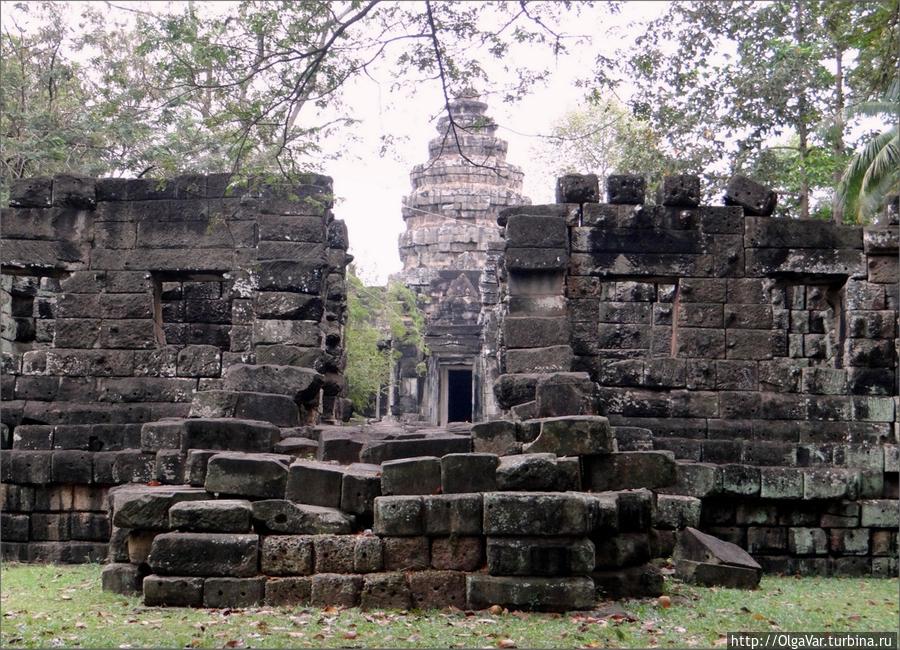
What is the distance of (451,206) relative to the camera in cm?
3425

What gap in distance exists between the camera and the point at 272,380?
12469 mm

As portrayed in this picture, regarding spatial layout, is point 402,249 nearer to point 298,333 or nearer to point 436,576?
point 298,333

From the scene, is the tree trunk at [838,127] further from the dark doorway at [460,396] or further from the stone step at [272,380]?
the dark doorway at [460,396]

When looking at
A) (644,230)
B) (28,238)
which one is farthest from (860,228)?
(28,238)

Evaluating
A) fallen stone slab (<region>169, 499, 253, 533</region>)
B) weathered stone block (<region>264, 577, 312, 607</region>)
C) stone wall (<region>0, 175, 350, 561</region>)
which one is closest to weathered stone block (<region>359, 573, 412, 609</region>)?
weathered stone block (<region>264, 577, 312, 607</region>)

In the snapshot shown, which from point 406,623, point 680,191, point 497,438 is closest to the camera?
point 406,623

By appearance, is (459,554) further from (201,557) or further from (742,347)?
(742,347)

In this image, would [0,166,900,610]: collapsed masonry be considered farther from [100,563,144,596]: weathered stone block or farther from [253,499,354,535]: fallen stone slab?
[100,563,144,596]: weathered stone block

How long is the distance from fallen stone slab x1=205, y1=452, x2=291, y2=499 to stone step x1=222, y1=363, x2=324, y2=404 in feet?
10.0

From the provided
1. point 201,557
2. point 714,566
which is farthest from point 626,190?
point 201,557

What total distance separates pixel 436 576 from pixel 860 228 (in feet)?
25.8

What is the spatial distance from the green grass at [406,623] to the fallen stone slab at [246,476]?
3.49 feet

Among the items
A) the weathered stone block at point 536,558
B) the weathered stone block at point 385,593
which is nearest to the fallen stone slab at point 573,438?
the weathered stone block at point 536,558

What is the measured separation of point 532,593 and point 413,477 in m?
1.39
